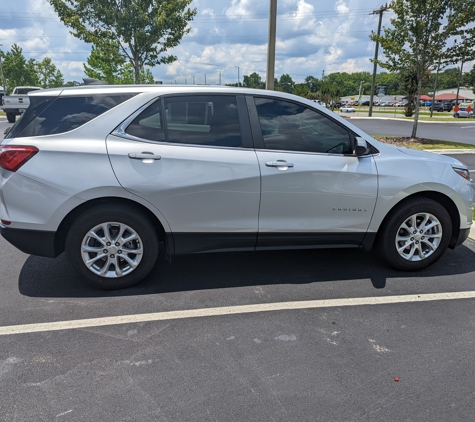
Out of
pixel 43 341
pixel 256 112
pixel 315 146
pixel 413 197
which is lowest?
pixel 43 341

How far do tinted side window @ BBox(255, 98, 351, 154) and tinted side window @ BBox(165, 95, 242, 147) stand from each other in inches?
10.9

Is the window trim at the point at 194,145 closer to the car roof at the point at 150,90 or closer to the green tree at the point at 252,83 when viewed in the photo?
the car roof at the point at 150,90

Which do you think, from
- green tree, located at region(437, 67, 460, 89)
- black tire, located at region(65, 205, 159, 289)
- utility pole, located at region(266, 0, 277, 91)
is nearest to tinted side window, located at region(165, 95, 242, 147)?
black tire, located at region(65, 205, 159, 289)

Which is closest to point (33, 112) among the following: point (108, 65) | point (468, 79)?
point (108, 65)

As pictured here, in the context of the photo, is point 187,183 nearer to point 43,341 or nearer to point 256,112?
point 256,112

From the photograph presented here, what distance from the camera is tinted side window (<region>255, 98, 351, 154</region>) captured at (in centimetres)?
376

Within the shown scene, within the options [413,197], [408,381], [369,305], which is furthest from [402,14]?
[408,381]

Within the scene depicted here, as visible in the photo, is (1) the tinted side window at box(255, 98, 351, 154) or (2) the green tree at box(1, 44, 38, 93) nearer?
(1) the tinted side window at box(255, 98, 351, 154)

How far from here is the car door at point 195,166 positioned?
3.46m

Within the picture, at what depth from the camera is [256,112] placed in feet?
12.3

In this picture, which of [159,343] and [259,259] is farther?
[259,259]

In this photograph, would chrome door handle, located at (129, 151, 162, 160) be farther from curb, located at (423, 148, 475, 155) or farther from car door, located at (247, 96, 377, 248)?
curb, located at (423, 148, 475, 155)

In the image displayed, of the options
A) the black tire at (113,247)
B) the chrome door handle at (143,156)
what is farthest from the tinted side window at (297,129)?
the black tire at (113,247)

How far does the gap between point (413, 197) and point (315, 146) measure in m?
1.14
